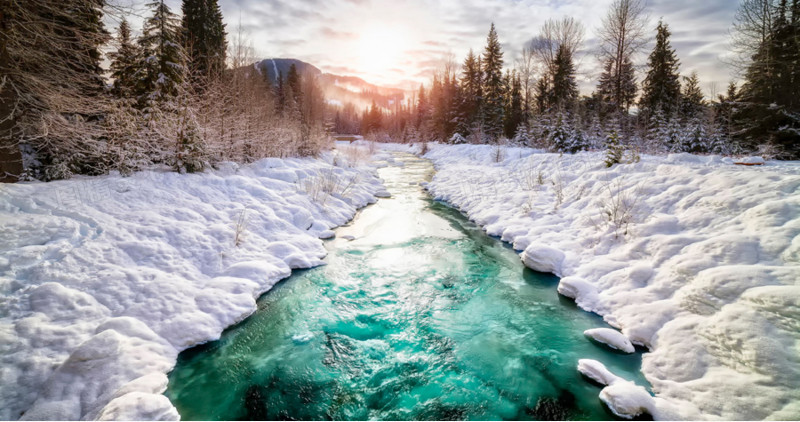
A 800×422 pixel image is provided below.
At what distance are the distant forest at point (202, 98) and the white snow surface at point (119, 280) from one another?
1.38 meters

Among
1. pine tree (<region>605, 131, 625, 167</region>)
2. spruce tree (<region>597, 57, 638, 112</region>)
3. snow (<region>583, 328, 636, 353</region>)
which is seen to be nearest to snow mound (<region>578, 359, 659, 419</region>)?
snow (<region>583, 328, 636, 353</region>)

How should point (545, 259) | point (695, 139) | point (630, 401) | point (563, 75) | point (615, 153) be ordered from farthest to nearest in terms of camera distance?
1. point (563, 75)
2. point (695, 139)
3. point (615, 153)
4. point (545, 259)
5. point (630, 401)

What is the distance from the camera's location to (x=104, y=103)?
733 centimetres

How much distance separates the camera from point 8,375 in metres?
2.88

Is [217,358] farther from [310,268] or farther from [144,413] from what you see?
[310,268]

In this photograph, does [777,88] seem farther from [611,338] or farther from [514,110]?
[514,110]

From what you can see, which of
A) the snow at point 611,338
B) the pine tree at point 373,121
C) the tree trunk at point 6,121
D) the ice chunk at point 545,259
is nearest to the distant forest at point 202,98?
the tree trunk at point 6,121

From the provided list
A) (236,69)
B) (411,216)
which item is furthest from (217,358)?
(236,69)

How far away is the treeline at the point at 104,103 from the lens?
574 centimetres

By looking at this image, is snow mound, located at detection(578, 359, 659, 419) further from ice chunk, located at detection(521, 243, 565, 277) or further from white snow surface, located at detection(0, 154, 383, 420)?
white snow surface, located at detection(0, 154, 383, 420)

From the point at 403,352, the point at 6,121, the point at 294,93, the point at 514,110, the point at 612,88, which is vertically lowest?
the point at 403,352

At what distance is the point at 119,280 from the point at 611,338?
6.86 metres

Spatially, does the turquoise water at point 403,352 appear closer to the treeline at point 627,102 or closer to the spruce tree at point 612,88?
the treeline at point 627,102

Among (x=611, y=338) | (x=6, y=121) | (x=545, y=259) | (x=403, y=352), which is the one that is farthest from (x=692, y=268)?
(x=6, y=121)
